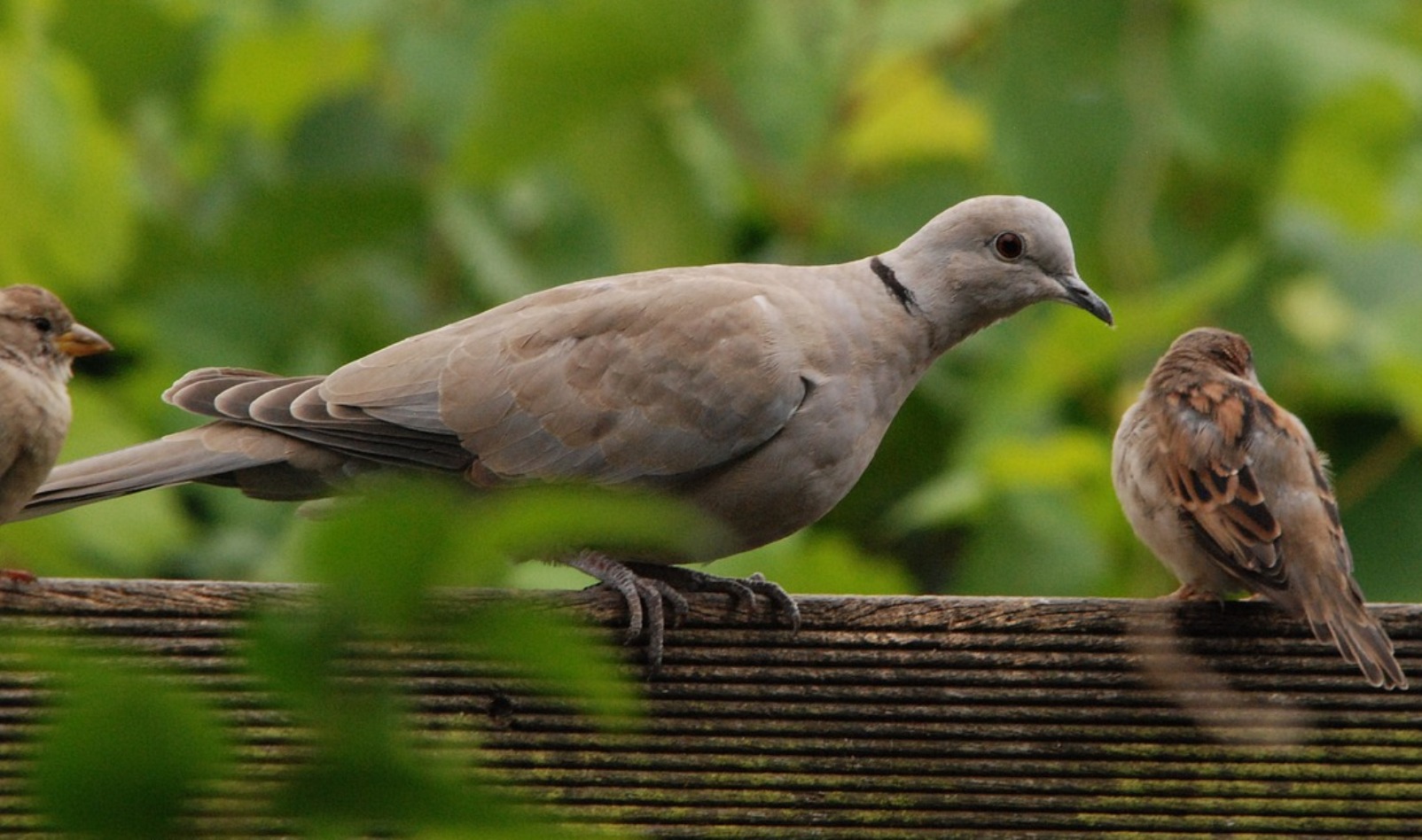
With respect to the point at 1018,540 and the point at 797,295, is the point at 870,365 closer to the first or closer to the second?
the point at 797,295

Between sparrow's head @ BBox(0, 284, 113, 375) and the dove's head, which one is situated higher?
the dove's head

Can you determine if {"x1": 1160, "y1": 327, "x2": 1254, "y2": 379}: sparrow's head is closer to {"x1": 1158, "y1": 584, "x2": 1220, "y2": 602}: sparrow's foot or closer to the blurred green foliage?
{"x1": 1158, "y1": 584, "x2": 1220, "y2": 602}: sparrow's foot

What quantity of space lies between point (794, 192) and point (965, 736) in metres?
4.15

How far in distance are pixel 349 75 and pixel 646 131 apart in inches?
59.9

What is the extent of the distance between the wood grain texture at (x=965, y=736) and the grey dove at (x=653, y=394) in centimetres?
61

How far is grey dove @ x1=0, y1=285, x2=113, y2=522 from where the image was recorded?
3.39 metres

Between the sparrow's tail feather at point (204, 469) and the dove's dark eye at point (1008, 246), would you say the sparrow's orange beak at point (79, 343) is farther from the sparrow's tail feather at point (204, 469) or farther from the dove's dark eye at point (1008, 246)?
the dove's dark eye at point (1008, 246)

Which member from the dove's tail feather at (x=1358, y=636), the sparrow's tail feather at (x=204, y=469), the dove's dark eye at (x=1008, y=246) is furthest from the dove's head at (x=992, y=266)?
the sparrow's tail feather at (x=204, y=469)

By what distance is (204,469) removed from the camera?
11.8 ft

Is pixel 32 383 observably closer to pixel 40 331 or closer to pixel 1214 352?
pixel 40 331

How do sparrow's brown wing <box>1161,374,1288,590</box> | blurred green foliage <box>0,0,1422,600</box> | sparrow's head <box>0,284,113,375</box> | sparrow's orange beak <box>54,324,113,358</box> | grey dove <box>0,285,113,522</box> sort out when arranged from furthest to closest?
1. blurred green foliage <box>0,0,1422,600</box>
2. sparrow's orange beak <box>54,324,113,358</box>
3. sparrow's head <box>0,284,113,375</box>
4. grey dove <box>0,285,113,522</box>
5. sparrow's brown wing <box>1161,374,1288,590</box>

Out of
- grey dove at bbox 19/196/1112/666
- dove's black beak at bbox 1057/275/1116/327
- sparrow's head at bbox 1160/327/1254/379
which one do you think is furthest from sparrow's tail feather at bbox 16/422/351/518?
sparrow's head at bbox 1160/327/1254/379

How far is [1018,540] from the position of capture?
5.98 metres

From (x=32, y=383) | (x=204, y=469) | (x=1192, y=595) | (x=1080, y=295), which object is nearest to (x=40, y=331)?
(x=32, y=383)
